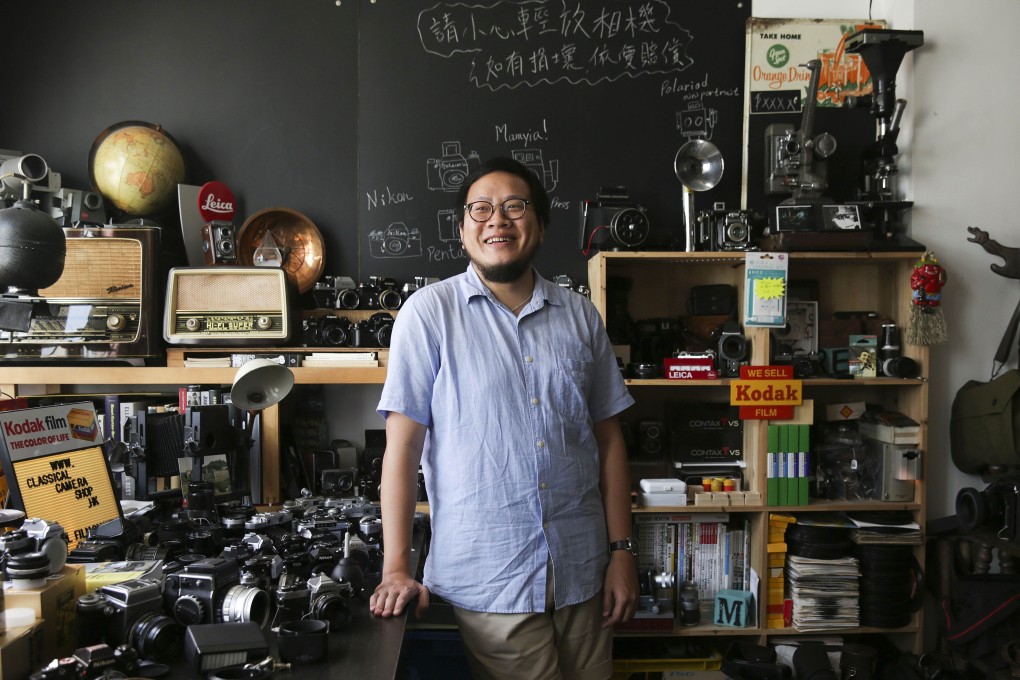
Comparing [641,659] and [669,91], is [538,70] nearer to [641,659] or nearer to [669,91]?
[669,91]

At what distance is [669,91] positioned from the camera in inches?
139

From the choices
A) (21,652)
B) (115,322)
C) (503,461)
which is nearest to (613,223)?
(503,461)

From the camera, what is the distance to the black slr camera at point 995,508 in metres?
2.88

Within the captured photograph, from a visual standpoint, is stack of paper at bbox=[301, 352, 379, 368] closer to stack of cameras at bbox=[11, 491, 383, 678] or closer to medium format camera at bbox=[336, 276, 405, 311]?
medium format camera at bbox=[336, 276, 405, 311]

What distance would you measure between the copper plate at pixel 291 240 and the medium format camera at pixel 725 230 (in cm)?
164

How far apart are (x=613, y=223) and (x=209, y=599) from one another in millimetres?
2131

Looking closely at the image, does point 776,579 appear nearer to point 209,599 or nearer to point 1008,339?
point 1008,339

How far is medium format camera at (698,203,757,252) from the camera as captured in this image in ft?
10.5

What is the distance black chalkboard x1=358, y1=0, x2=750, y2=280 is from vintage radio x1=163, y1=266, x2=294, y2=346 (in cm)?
56

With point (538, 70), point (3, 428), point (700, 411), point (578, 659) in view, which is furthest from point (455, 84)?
point (578, 659)

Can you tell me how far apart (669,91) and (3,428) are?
2.86 metres

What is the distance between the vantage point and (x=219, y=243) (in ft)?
10.5

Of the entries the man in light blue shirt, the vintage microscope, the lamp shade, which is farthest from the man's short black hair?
→ the vintage microscope

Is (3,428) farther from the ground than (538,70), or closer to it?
closer to it
